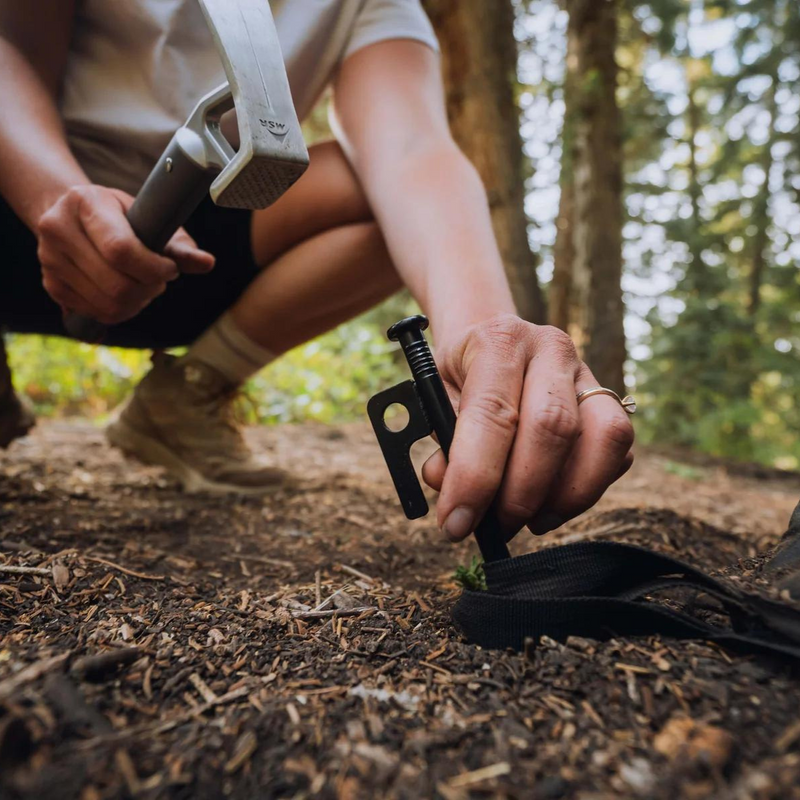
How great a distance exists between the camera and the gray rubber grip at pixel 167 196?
1.32 m

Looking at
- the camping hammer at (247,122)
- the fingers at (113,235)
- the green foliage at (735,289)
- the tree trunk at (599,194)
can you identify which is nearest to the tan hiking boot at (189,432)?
the fingers at (113,235)

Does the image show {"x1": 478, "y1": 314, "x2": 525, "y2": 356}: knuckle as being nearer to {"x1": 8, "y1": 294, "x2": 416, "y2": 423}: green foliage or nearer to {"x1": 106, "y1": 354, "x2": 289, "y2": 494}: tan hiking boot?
{"x1": 106, "y1": 354, "x2": 289, "y2": 494}: tan hiking boot

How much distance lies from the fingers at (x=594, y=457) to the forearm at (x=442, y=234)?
0.37 metres

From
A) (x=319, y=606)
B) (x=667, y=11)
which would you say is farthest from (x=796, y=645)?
(x=667, y=11)

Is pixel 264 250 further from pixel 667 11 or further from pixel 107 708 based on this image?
pixel 667 11

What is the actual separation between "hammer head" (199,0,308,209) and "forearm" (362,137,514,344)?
47 centimetres

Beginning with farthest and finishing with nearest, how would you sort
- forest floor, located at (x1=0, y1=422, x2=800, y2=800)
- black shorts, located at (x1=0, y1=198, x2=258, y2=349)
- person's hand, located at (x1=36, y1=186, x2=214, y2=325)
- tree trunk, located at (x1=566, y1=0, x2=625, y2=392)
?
tree trunk, located at (x1=566, y1=0, x2=625, y2=392)
black shorts, located at (x1=0, y1=198, x2=258, y2=349)
person's hand, located at (x1=36, y1=186, x2=214, y2=325)
forest floor, located at (x1=0, y1=422, x2=800, y2=800)

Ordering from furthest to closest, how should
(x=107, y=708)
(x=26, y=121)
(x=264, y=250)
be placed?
(x=264, y=250) → (x=26, y=121) → (x=107, y=708)

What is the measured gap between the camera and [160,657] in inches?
36.8

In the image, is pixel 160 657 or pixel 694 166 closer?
pixel 160 657

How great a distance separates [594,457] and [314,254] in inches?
61.8

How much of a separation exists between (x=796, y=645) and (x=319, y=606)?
808 mm

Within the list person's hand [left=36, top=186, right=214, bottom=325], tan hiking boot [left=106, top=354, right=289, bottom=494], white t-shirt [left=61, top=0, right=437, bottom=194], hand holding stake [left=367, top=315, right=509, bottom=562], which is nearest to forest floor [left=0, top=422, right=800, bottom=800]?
hand holding stake [left=367, top=315, right=509, bottom=562]

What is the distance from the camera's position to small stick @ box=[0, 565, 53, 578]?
119 cm
